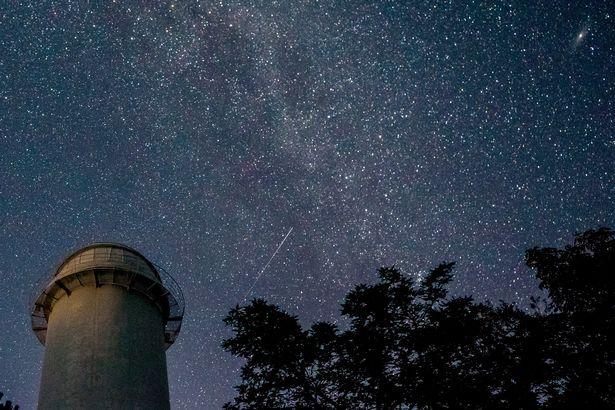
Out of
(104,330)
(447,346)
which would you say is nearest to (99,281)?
(104,330)

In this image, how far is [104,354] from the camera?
1463cm

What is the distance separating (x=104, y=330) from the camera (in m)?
15.2

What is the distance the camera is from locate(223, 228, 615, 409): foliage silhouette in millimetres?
12391

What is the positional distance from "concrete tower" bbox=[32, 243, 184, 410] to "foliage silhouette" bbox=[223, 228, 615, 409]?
302 cm

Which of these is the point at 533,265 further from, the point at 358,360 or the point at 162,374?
the point at 162,374

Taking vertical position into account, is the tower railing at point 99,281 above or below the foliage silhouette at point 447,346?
above

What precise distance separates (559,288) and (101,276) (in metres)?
14.5

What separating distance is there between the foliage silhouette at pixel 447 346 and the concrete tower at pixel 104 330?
Result: 302cm

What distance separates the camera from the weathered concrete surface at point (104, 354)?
13891 millimetres

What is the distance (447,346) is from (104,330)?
407 inches

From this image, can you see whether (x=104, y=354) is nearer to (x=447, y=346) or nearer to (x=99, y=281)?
(x=99, y=281)

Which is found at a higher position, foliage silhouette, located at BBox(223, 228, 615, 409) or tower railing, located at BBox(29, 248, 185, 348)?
tower railing, located at BBox(29, 248, 185, 348)

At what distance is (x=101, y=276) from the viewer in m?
16.6

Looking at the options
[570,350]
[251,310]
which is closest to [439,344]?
[570,350]
